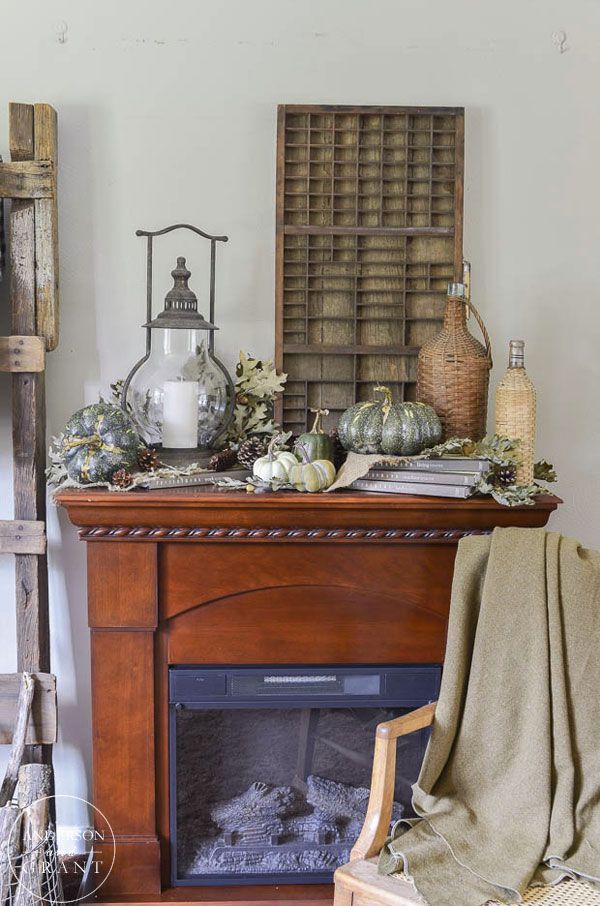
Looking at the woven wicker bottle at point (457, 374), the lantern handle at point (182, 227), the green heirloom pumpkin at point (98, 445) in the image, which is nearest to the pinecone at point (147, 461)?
the green heirloom pumpkin at point (98, 445)

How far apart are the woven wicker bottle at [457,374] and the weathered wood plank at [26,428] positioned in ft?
3.10

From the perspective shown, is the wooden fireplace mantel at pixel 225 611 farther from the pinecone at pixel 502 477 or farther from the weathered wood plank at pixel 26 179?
the weathered wood plank at pixel 26 179

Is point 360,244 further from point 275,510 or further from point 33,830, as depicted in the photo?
point 33,830

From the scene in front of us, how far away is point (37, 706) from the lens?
2.08 m

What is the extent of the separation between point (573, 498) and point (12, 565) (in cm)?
147

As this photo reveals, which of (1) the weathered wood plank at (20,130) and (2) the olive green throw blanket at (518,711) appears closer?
(2) the olive green throw blanket at (518,711)

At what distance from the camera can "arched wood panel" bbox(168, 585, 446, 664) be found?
1.90 metres

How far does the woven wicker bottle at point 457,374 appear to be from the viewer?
6.49ft

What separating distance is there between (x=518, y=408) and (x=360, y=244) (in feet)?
1.97

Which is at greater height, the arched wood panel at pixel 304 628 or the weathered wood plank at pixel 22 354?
the weathered wood plank at pixel 22 354

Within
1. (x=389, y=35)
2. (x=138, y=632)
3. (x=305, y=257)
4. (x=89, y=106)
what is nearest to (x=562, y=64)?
(x=389, y=35)

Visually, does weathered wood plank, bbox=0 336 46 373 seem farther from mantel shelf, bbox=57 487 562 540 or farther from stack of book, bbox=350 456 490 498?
stack of book, bbox=350 456 490 498

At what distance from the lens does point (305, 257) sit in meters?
2.17

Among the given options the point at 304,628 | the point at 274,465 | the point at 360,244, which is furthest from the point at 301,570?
the point at 360,244
